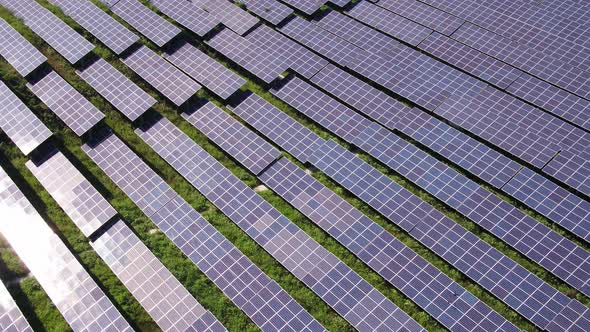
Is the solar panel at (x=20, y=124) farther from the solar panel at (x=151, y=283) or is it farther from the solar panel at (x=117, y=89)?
the solar panel at (x=151, y=283)

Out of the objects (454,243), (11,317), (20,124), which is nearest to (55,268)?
(11,317)

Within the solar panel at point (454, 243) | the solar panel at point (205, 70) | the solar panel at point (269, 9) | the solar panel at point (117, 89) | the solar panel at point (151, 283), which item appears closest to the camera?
the solar panel at point (454, 243)

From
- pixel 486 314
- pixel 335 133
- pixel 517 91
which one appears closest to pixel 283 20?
pixel 335 133

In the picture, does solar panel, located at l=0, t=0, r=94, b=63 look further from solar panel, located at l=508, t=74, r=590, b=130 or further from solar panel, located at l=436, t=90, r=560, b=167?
solar panel, located at l=508, t=74, r=590, b=130

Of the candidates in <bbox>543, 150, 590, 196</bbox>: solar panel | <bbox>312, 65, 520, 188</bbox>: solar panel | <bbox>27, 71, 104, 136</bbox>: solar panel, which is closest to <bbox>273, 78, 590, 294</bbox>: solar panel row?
<bbox>312, 65, 520, 188</bbox>: solar panel

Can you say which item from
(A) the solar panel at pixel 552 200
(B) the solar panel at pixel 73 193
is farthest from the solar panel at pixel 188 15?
(A) the solar panel at pixel 552 200

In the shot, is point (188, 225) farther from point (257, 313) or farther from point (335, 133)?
point (335, 133)
